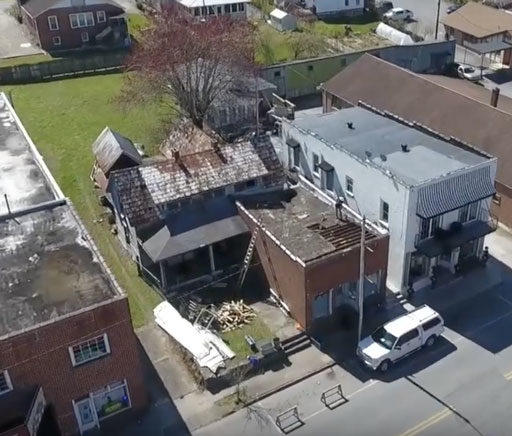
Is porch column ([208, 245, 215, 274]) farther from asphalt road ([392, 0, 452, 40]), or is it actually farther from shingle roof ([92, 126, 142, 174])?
asphalt road ([392, 0, 452, 40])

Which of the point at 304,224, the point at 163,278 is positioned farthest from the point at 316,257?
→ the point at 163,278

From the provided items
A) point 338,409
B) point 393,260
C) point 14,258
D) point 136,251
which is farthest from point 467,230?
point 14,258

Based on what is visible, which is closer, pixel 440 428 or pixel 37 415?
pixel 37 415

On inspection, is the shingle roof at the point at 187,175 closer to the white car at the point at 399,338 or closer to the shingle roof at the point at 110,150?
the shingle roof at the point at 110,150

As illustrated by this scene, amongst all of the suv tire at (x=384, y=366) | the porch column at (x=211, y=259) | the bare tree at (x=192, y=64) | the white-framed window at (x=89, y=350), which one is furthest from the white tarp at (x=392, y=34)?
the white-framed window at (x=89, y=350)

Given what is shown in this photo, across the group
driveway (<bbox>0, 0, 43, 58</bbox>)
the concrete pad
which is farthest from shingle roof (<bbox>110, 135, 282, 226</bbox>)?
driveway (<bbox>0, 0, 43, 58</bbox>)

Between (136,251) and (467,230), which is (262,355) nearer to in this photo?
(136,251)
